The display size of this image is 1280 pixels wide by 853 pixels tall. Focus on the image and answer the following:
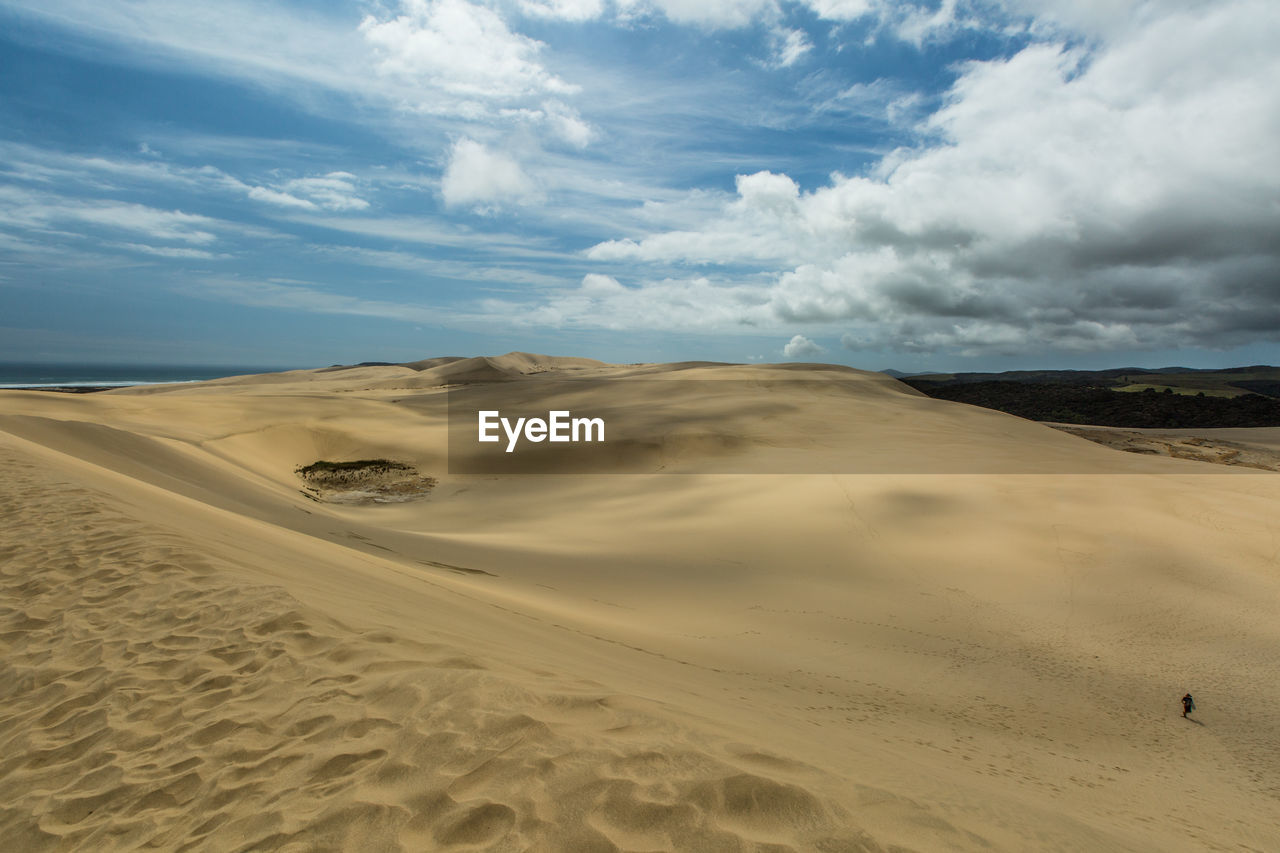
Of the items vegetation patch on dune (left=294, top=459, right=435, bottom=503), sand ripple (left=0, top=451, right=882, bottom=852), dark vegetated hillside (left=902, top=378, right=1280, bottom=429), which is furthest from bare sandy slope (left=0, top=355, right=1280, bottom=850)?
dark vegetated hillside (left=902, top=378, right=1280, bottom=429)

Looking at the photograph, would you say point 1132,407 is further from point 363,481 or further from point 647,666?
point 647,666

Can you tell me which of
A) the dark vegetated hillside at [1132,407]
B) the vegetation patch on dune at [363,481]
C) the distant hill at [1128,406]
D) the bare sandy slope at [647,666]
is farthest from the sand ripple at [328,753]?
the distant hill at [1128,406]

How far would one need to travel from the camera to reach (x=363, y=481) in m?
19.7

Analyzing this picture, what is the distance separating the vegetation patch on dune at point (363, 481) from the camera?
59.4 feet

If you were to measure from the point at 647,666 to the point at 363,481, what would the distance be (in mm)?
16921

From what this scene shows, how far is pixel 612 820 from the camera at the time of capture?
228 cm

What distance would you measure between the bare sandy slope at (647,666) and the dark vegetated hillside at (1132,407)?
37015 mm

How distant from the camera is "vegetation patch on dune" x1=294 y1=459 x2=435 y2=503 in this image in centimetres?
1810

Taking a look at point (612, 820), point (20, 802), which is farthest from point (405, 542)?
point (612, 820)

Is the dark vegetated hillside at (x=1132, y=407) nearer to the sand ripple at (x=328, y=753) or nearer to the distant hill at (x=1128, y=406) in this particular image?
the distant hill at (x=1128, y=406)

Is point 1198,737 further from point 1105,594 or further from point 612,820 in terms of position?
point 612,820

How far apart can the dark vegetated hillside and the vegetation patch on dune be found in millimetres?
43223

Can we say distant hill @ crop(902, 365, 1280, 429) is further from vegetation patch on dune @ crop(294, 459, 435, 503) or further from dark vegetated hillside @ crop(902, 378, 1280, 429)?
vegetation patch on dune @ crop(294, 459, 435, 503)

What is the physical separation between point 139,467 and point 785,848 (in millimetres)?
12974
